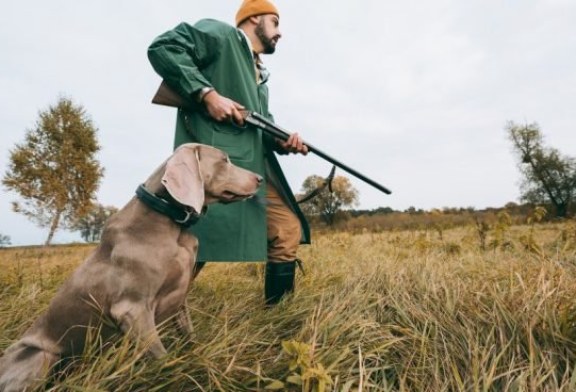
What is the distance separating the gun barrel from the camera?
302 centimetres

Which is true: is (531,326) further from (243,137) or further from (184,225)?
(243,137)

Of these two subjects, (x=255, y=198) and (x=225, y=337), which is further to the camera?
(x=255, y=198)

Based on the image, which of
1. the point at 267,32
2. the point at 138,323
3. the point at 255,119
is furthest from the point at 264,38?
the point at 138,323

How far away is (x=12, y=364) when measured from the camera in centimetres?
203

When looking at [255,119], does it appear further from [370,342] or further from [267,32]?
[370,342]

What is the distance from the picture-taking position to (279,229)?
327cm

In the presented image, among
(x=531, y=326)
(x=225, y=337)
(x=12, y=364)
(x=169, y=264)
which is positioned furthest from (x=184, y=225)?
(x=531, y=326)

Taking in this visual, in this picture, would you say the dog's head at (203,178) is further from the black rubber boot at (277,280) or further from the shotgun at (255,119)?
the black rubber boot at (277,280)

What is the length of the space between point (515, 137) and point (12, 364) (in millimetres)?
48615

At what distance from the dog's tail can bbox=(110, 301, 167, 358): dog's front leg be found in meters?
0.37

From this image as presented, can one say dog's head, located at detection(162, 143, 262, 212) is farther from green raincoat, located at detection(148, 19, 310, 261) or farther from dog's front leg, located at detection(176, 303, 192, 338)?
dog's front leg, located at detection(176, 303, 192, 338)

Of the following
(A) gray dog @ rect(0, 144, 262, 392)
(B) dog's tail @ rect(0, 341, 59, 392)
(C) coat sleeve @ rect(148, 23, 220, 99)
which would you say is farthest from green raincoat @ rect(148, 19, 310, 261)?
(B) dog's tail @ rect(0, 341, 59, 392)

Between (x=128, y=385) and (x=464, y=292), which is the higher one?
(x=464, y=292)

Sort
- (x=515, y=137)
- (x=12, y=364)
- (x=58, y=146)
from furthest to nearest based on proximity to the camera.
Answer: (x=515, y=137) → (x=58, y=146) → (x=12, y=364)
